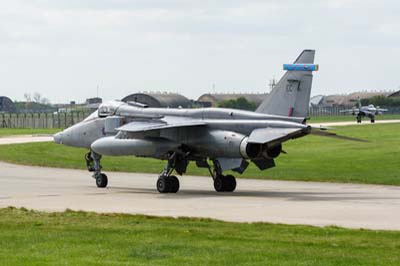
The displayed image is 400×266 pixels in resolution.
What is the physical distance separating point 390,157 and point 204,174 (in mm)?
11483

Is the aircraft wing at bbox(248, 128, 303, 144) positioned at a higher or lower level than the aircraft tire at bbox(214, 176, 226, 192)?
higher

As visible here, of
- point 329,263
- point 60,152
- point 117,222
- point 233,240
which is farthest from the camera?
point 60,152

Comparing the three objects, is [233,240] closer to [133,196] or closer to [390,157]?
[133,196]

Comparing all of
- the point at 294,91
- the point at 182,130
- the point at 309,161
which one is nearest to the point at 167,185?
the point at 182,130

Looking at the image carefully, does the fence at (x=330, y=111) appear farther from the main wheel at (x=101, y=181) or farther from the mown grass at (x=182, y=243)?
the mown grass at (x=182, y=243)

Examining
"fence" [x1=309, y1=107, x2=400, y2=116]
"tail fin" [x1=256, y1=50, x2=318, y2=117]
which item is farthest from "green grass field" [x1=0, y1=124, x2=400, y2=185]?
"fence" [x1=309, y1=107, x2=400, y2=116]

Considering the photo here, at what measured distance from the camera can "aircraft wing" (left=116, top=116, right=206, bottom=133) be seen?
2922cm

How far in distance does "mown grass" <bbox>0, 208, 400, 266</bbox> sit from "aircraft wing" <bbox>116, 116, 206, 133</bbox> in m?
8.87

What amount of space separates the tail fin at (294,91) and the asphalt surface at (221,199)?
2.45 meters

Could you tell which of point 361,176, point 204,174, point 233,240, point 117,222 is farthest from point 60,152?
point 233,240

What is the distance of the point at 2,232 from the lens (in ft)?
59.1

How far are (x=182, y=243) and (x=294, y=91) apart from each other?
12.9 m

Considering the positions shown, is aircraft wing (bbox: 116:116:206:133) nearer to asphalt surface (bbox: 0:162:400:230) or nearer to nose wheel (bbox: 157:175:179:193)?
nose wheel (bbox: 157:175:179:193)

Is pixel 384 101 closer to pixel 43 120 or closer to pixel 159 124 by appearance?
pixel 43 120
